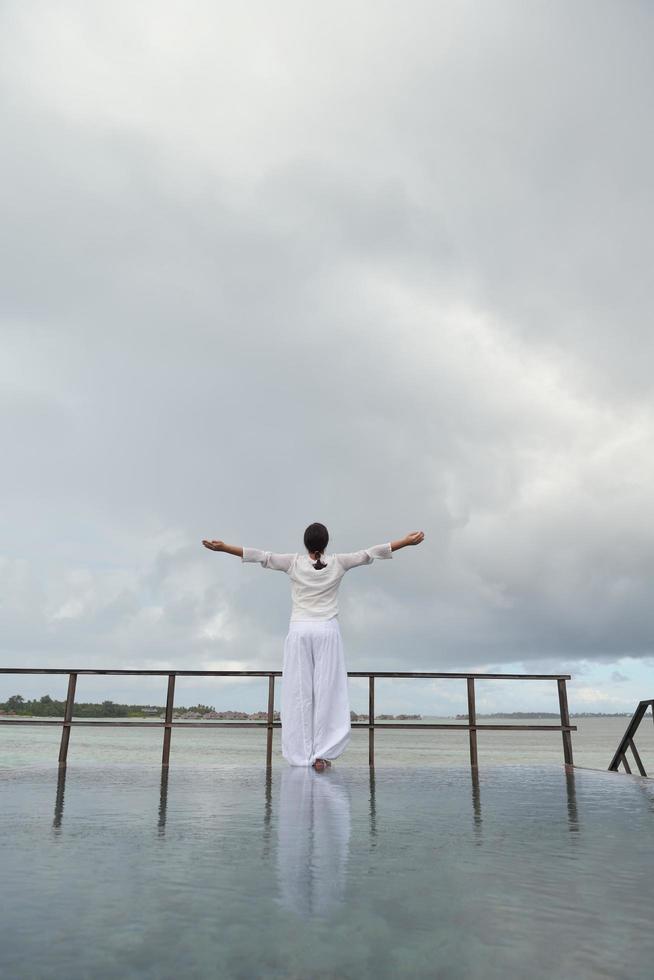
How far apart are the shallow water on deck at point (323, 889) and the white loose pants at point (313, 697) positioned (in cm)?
232

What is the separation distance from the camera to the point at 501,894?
1.68 m

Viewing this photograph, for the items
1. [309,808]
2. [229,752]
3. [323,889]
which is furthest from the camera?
[229,752]

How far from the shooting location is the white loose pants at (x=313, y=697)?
586 centimetres

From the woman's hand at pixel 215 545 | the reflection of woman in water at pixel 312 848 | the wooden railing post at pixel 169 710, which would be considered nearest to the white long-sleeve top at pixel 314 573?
the woman's hand at pixel 215 545

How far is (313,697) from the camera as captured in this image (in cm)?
592

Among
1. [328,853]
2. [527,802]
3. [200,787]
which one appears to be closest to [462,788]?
[527,802]

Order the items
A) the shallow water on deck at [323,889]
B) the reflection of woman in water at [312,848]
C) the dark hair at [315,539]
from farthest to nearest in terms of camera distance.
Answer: the dark hair at [315,539], the reflection of woman in water at [312,848], the shallow water on deck at [323,889]

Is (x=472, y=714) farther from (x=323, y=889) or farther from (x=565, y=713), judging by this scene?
(x=323, y=889)

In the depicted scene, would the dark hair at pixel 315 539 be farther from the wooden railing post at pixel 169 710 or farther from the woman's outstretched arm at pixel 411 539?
the wooden railing post at pixel 169 710

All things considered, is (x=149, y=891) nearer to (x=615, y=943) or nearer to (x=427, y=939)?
(x=427, y=939)

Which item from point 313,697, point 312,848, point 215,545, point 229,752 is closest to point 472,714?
point 313,697

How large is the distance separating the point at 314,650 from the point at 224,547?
1.07m

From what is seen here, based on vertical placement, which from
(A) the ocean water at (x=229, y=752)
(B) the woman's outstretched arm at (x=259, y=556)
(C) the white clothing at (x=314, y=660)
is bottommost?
(A) the ocean water at (x=229, y=752)

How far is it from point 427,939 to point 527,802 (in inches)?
104
